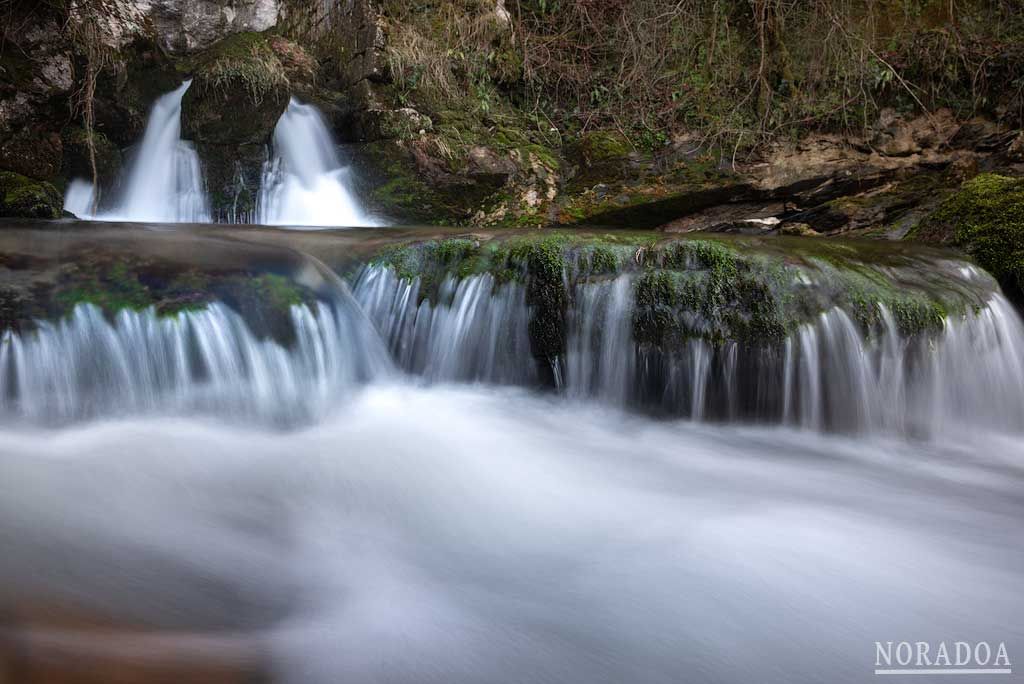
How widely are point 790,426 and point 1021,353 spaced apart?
1480 mm

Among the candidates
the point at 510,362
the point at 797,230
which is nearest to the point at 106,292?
the point at 510,362

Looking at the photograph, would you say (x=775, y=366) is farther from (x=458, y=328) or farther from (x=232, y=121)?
(x=232, y=121)

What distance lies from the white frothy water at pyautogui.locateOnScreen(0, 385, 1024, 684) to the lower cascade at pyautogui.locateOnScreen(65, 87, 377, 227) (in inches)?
143

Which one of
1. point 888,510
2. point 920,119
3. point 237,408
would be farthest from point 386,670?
point 920,119

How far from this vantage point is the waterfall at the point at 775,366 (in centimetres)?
337

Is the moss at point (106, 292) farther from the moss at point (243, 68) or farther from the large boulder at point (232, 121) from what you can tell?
the moss at point (243, 68)

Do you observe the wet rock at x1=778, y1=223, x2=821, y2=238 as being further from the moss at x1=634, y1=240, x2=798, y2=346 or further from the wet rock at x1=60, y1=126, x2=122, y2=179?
the wet rock at x1=60, y1=126, x2=122, y2=179

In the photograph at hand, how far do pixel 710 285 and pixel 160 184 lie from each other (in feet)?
16.7

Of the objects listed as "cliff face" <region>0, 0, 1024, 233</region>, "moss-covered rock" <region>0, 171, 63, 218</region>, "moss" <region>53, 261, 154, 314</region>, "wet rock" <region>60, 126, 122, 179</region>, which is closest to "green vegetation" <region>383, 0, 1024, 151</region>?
"cliff face" <region>0, 0, 1024, 233</region>

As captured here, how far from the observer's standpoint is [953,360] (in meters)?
3.47

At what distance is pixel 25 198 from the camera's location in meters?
4.86

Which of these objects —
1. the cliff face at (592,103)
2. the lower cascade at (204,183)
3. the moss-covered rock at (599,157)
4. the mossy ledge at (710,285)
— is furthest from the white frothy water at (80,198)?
the moss-covered rock at (599,157)

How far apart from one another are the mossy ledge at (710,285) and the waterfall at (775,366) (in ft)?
0.18

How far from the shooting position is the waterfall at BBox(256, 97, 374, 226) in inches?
243
